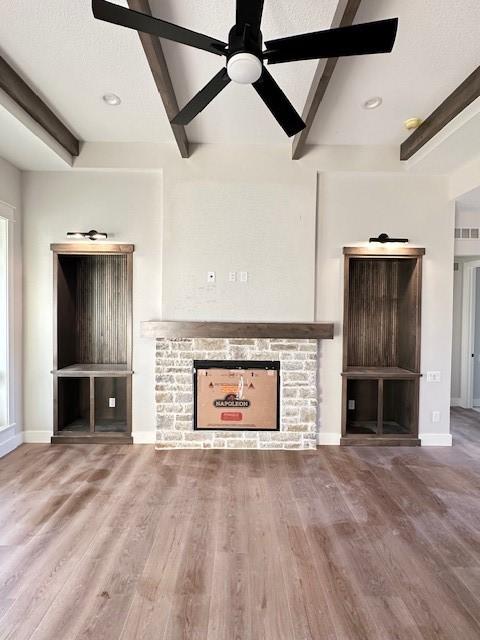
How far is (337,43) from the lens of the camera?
5.66 ft

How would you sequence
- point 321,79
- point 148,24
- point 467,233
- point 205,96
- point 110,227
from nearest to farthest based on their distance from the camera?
point 148,24, point 205,96, point 321,79, point 110,227, point 467,233

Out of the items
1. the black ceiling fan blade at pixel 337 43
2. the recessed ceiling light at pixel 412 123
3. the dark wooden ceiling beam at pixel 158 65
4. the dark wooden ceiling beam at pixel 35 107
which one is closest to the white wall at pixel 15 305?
the dark wooden ceiling beam at pixel 35 107

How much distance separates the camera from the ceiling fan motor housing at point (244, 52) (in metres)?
1.75

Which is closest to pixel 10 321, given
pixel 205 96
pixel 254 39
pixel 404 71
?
pixel 205 96

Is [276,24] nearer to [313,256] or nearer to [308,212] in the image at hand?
[308,212]

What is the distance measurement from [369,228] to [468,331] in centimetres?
289

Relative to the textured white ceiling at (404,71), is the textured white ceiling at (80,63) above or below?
above

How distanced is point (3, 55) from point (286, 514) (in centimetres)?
396

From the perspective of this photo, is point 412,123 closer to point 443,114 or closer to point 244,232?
point 443,114

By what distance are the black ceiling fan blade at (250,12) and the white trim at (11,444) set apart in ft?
13.6

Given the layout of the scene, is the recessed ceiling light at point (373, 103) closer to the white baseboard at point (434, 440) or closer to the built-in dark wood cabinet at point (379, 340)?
the built-in dark wood cabinet at point (379, 340)

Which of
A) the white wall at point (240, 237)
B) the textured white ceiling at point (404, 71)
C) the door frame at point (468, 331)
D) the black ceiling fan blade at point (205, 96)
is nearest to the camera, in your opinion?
the black ceiling fan blade at point (205, 96)

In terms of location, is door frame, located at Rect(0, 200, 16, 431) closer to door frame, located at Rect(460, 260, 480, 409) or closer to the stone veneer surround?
the stone veneer surround

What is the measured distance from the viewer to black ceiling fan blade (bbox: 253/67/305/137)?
6.68ft
